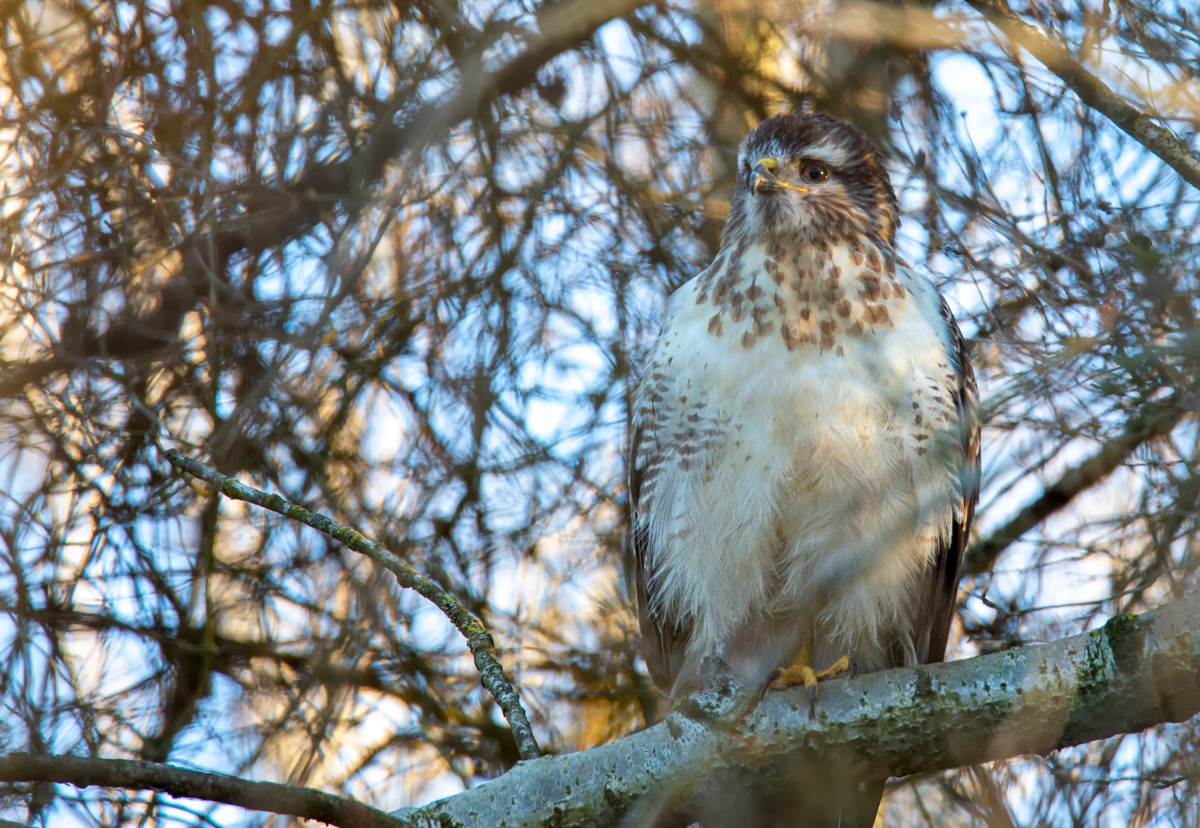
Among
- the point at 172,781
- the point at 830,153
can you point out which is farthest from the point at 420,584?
Answer: the point at 830,153

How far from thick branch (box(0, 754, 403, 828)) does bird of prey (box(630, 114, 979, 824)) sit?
→ 1.26 metres

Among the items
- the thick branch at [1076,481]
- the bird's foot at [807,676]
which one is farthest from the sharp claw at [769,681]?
the thick branch at [1076,481]

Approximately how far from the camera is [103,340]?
12.3 ft

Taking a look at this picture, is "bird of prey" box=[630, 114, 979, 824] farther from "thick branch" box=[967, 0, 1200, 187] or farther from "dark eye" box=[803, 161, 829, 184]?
"thick branch" box=[967, 0, 1200, 187]

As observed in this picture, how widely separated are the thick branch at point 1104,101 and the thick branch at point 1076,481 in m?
0.58

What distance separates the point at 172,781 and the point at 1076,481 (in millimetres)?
2846

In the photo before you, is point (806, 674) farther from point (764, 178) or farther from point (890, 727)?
point (764, 178)

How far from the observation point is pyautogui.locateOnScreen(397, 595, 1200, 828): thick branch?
236 centimetres

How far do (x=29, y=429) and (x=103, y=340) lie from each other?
1.17ft

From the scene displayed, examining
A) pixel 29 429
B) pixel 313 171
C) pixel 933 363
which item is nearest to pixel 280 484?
pixel 29 429

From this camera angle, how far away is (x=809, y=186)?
11.6 ft

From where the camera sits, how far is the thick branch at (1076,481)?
3.21 metres

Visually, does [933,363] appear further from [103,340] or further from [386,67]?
[103,340]

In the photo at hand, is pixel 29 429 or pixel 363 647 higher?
pixel 29 429
